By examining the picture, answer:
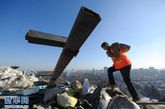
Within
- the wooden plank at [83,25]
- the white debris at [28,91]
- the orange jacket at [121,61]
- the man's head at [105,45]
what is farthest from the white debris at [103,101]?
the wooden plank at [83,25]

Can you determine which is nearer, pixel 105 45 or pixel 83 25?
pixel 83 25

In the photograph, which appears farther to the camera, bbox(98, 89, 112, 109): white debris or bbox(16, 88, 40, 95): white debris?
bbox(16, 88, 40, 95): white debris

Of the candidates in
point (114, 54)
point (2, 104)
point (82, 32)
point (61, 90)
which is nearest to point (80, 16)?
point (82, 32)

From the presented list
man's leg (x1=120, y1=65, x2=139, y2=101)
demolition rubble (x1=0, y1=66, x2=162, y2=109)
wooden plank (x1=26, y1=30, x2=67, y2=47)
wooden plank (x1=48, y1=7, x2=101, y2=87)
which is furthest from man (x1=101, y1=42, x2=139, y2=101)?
wooden plank (x1=48, y1=7, x2=101, y2=87)

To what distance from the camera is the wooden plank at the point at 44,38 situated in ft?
7.52

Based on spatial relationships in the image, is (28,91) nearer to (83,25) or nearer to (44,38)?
(44,38)

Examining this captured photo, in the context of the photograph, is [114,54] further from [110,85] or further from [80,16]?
[80,16]

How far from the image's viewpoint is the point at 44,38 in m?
2.34

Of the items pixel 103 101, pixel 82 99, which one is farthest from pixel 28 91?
pixel 103 101

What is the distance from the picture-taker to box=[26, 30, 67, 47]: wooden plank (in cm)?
229

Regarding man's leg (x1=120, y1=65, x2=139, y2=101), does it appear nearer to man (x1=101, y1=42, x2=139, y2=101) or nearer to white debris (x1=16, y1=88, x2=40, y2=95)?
man (x1=101, y1=42, x2=139, y2=101)

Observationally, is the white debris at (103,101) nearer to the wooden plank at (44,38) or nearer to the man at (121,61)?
the man at (121,61)

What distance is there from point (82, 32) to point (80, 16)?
0.62 ft

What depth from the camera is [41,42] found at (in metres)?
2.40
